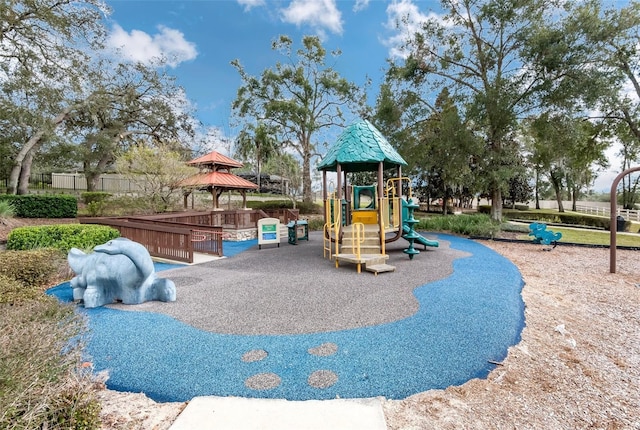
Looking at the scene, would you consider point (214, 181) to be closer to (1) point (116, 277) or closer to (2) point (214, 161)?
(2) point (214, 161)

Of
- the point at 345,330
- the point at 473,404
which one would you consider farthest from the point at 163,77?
the point at 473,404

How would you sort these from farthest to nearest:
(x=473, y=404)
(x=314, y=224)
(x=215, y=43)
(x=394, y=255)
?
(x=215, y=43), (x=314, y=224), (x=394, y=255), (x=473, y=404)

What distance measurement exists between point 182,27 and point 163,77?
23.1 feet

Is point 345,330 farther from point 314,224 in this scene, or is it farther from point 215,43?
point 215,43

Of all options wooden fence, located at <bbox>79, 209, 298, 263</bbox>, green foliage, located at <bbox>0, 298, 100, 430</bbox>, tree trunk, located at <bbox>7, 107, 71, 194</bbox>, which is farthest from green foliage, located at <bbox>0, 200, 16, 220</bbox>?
green foliage, located at <bbox>0, 298, 100, 430</bbox>

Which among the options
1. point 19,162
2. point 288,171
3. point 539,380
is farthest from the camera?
point 288,171

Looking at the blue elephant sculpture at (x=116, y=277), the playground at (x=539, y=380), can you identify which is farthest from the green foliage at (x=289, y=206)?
the playground at (x=539, y=380)

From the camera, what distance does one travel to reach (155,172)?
48.7ft

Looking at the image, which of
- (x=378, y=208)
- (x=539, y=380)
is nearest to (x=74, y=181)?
(x=378, y=208)

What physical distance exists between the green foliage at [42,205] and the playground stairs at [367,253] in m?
14.5

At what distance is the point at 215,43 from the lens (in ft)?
68.6

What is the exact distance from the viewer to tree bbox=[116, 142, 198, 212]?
580 inches

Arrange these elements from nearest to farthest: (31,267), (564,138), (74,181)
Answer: (31,267), (564,138), (74,181)

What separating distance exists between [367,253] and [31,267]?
7445 mm
